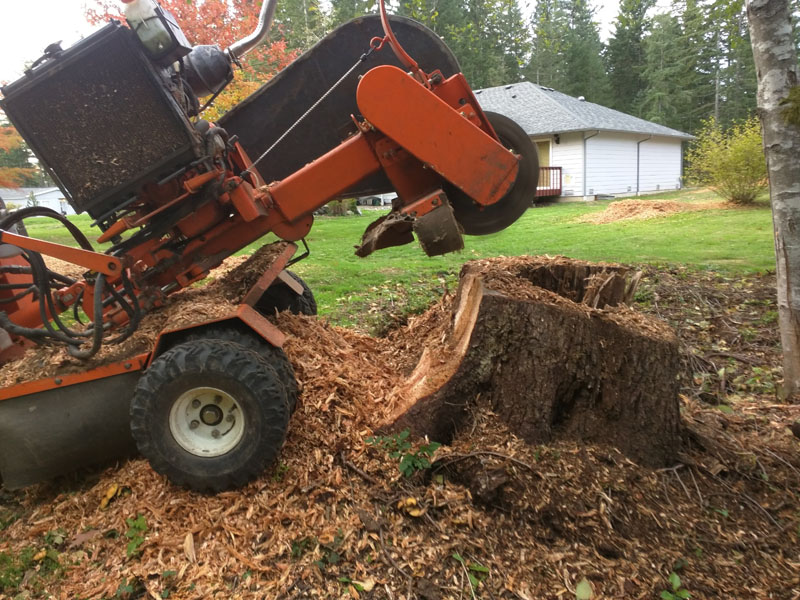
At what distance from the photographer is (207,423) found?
305 centimetres

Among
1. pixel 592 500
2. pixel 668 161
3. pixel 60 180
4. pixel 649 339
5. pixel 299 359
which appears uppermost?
pixel 60 180

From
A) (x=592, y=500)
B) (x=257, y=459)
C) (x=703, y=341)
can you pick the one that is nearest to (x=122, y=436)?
(x=257, y=459)

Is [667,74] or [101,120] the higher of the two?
[101,120]

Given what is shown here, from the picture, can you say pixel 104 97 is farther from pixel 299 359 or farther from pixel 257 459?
pixel 257 459

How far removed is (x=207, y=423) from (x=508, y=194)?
2.29m

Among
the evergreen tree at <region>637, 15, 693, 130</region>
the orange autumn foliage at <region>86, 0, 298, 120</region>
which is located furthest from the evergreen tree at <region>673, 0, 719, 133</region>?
the orange autumn foliage at <region>86, 0, 298, 120</region>

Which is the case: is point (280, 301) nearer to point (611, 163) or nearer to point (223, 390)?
point (223, 390)

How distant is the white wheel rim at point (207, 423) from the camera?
2.96 metres

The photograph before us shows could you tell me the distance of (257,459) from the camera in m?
2.90

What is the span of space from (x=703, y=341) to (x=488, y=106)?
22283mm

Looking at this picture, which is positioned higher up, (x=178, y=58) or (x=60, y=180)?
(x=178, y=58)

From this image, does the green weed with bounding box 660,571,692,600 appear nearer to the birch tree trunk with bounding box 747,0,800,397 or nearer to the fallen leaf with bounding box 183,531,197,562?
the fallen leaf with bounding box 183,531,197,562

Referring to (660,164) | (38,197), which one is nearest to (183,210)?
(660,164)

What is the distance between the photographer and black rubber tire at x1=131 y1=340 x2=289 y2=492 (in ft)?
9.40
